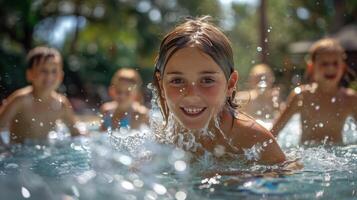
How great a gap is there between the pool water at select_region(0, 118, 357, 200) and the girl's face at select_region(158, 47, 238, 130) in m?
0.23

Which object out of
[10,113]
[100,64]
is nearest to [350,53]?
[100,64]

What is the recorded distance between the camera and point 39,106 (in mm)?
5453

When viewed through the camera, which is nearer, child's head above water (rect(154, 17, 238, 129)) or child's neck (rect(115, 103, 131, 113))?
child's head above water (rect(154, 17, 238, 129))

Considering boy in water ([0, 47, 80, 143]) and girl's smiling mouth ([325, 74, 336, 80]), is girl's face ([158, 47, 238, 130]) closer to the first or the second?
girl's smiling mouth ([325, 74, 336, 80])

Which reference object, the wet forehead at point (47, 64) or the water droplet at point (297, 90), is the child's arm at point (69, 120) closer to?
the wet forehead at point (47, 64)

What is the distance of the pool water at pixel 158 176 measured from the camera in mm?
2117

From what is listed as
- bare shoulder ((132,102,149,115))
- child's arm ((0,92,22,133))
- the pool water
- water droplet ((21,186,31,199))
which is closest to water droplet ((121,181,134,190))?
the pool water

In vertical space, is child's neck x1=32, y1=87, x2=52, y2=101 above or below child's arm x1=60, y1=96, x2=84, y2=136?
above

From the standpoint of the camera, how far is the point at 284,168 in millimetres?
2727

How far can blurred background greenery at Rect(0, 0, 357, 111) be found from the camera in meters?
13.9

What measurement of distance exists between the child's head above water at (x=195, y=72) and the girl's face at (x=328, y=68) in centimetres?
213

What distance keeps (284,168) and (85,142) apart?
194cm

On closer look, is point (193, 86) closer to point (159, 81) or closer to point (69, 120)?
point (159, 81)

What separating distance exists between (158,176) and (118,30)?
2068 cm
